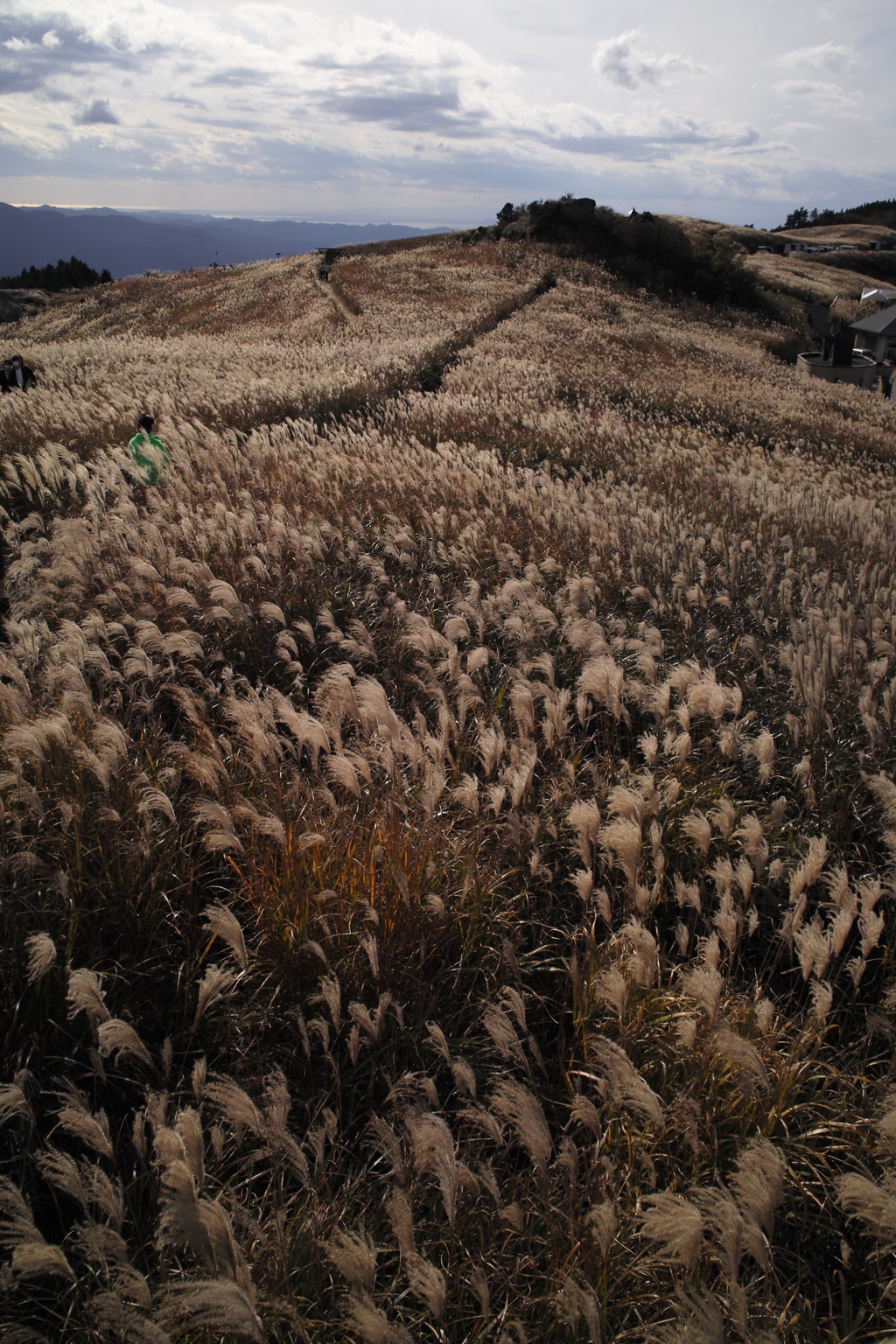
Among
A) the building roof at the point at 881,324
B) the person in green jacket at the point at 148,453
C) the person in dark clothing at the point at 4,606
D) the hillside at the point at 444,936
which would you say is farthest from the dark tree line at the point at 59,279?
the hillside at the point at 444,936

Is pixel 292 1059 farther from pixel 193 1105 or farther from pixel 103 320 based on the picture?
pixel 103 320

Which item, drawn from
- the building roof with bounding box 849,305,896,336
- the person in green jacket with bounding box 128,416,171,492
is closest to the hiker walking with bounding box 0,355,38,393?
the person in green jacket with bounding box 128,416,171,492

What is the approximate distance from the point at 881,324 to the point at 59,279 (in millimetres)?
70135

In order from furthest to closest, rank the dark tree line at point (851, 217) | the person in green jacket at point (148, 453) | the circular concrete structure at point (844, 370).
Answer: the dark tree line at point (851, 217)
the circular concrete structure at point (844, 370)
the person in green jacket at point (148, 453)

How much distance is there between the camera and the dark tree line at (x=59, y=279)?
65.7 m

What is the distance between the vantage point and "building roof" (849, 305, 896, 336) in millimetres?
46938

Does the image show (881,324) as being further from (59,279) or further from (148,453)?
(59,279)

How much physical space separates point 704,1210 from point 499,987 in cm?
91

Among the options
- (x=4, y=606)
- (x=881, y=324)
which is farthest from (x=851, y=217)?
(x=4, y=606)

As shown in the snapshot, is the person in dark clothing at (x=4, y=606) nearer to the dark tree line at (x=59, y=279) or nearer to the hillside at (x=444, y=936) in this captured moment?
the hillside at (x=444, y=936)

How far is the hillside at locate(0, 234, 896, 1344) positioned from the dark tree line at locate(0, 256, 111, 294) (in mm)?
75144

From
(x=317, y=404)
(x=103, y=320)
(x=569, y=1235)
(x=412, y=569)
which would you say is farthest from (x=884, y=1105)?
(x=103, y=320)

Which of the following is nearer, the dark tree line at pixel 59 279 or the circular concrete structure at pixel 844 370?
the circular concrete structure at pixel 844 370

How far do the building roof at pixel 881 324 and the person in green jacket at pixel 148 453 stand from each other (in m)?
52.1
